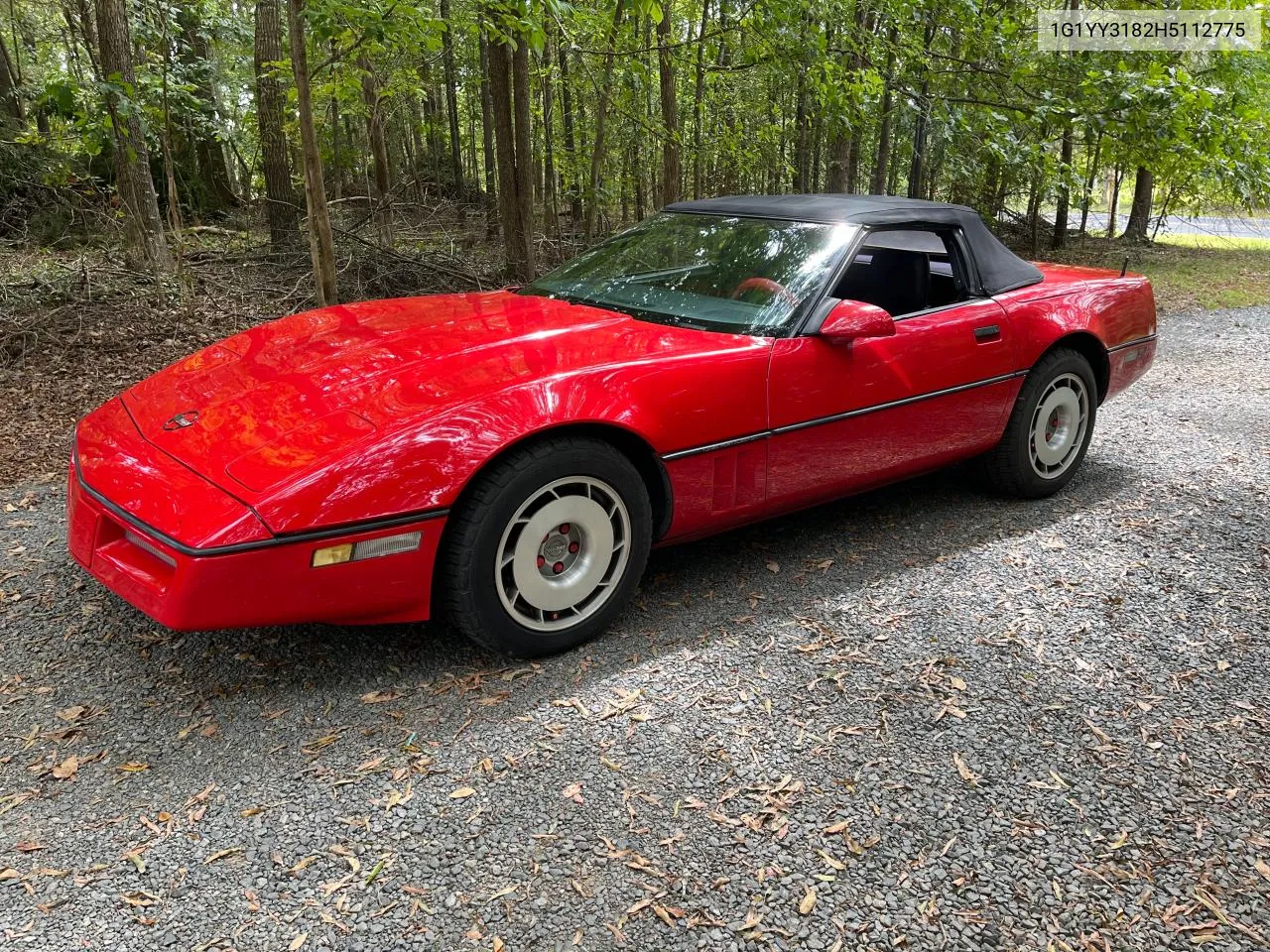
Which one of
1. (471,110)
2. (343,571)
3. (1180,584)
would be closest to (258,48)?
(343,571)

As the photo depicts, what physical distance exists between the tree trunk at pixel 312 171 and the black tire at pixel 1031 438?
3906mm

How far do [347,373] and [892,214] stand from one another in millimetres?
2290

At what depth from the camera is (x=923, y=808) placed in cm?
236

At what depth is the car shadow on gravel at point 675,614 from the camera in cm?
284

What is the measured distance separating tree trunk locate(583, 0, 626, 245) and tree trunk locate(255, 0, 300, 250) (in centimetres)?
316

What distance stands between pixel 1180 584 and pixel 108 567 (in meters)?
3.75

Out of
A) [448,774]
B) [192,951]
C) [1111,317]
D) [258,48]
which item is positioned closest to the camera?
[192,951]

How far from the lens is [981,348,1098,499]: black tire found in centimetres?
426

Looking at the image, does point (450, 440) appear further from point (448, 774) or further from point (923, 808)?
point (923, 808)

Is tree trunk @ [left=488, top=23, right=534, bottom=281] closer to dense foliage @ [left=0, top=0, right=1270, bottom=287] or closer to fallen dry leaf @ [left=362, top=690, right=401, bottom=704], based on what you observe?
dense foliage @ [left=0, top=0, right=1270, bottom=287]

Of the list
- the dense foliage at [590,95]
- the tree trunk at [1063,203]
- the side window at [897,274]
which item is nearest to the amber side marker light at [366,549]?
the side window at [897,274]

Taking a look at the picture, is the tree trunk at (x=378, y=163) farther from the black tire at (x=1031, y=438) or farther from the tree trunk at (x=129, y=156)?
the black tire at (x=1031, y=438)

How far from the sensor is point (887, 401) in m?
3.67

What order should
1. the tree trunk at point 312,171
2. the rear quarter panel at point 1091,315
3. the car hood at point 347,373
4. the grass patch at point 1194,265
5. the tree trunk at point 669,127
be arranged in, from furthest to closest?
the grass patch at point 1194,265 → the tree trunk at point 669,127 → the tree trunk at point 312,171 → the rear quarter panel at point 1091,315 → the car hood at point 347,373
